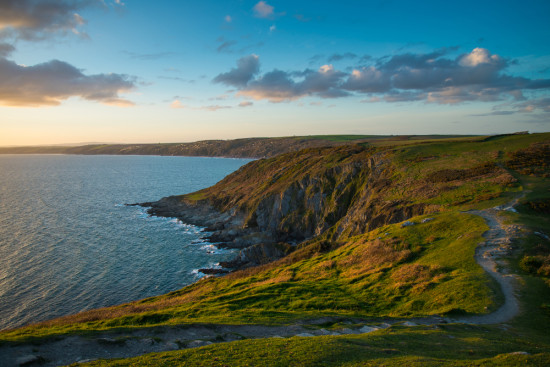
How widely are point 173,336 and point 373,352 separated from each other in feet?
40.3

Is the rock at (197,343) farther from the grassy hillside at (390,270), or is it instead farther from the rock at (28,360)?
the rock at (28,360)

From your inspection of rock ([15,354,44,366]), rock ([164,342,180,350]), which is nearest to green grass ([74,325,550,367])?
rock ([164,342,180,350])

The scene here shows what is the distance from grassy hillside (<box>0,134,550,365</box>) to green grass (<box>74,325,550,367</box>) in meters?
0.10

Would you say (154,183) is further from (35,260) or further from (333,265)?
(333,265)

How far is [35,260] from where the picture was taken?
190 feet

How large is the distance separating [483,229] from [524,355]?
82.0 feet

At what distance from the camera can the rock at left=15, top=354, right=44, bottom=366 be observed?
48.0 feet

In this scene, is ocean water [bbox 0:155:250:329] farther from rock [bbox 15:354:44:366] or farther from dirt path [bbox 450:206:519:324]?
dirt path [bbox 450:206:519:324]

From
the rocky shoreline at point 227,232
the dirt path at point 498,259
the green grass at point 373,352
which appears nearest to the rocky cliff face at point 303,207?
the rocky shoreline at point 227,232

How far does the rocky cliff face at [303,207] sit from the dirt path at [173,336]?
26690 millimetres

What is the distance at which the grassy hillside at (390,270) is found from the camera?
1662cm

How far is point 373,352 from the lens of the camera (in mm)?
15953

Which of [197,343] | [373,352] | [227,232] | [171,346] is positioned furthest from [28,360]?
[227,232]

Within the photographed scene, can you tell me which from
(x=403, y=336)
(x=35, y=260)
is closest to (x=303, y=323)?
(x=403, y=336)
